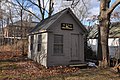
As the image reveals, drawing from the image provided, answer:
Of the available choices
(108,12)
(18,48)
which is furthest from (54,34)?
(18,48)

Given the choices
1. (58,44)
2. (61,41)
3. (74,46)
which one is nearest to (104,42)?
(74,46)

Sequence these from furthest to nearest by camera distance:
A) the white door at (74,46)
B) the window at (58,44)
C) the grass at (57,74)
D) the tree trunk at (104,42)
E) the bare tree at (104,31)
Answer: the white door at (74,46), the window at (58,44), the tree trunk at (104,42), the bare tree at (104,31), the grass at (57,74)

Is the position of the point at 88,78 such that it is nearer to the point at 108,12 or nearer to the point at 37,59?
the point at 108,12

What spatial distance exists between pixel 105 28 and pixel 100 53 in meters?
2.10

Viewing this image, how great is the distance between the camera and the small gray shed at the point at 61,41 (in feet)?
46.7

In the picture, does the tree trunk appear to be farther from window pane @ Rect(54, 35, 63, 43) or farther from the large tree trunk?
window pane @ Rect(54, 35, 63, 43)

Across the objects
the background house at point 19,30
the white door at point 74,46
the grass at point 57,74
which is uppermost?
the background house at point 19,30

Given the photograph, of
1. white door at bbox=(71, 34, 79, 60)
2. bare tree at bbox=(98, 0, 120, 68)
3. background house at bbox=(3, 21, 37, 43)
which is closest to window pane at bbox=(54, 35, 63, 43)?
white door at bbox=(71, 34, 79, 60)


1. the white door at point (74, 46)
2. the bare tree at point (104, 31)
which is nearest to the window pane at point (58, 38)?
the white door at point (74, 46)

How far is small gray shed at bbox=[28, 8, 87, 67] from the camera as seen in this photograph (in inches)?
560

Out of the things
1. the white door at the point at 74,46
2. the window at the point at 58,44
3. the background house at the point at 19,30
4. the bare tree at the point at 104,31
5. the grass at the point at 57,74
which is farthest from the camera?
the background house at the point at 19,30

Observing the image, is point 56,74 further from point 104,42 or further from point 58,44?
point 104,42

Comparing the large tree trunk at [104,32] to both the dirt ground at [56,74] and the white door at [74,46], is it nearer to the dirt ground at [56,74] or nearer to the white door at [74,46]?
the dirt ground at [56,74]

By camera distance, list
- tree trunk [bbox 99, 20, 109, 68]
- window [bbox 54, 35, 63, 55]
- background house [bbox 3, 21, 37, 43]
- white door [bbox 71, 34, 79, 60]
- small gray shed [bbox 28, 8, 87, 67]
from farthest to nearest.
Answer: background house [bbox 3, 21, 37, 43], white door [bbox 71, 34, 79, 60], window [bbox 54, 35, 63, 55], small gray shed [bbox 28, 8, 87, 67], tree trunk [bbox 99, 20, 109, 68]
